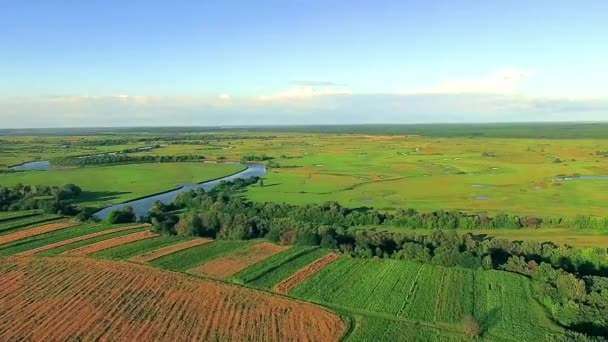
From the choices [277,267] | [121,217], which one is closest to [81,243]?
[121,217]

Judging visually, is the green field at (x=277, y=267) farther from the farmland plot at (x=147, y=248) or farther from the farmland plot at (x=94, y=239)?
the farmland plot at (x=94, y=239)

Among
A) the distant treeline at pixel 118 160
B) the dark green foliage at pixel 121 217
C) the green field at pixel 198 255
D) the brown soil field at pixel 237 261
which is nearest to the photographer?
the brown soil field at pixel 237 261

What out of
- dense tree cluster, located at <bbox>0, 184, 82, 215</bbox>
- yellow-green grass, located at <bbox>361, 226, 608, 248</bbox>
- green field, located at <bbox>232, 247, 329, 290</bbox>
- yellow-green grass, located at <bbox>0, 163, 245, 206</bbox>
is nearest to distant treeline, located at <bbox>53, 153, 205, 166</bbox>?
yellow-green grass, located at <bbox>0, 163, 245, 206</bbox>

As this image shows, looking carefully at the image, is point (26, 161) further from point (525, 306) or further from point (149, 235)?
point (525, 306)

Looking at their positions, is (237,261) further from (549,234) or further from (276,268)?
(549,234)

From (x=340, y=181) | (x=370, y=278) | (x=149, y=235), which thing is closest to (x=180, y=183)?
(x=340, y=181)

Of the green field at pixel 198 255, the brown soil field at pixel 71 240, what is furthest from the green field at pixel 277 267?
the brown soil field at pixel 71 240
